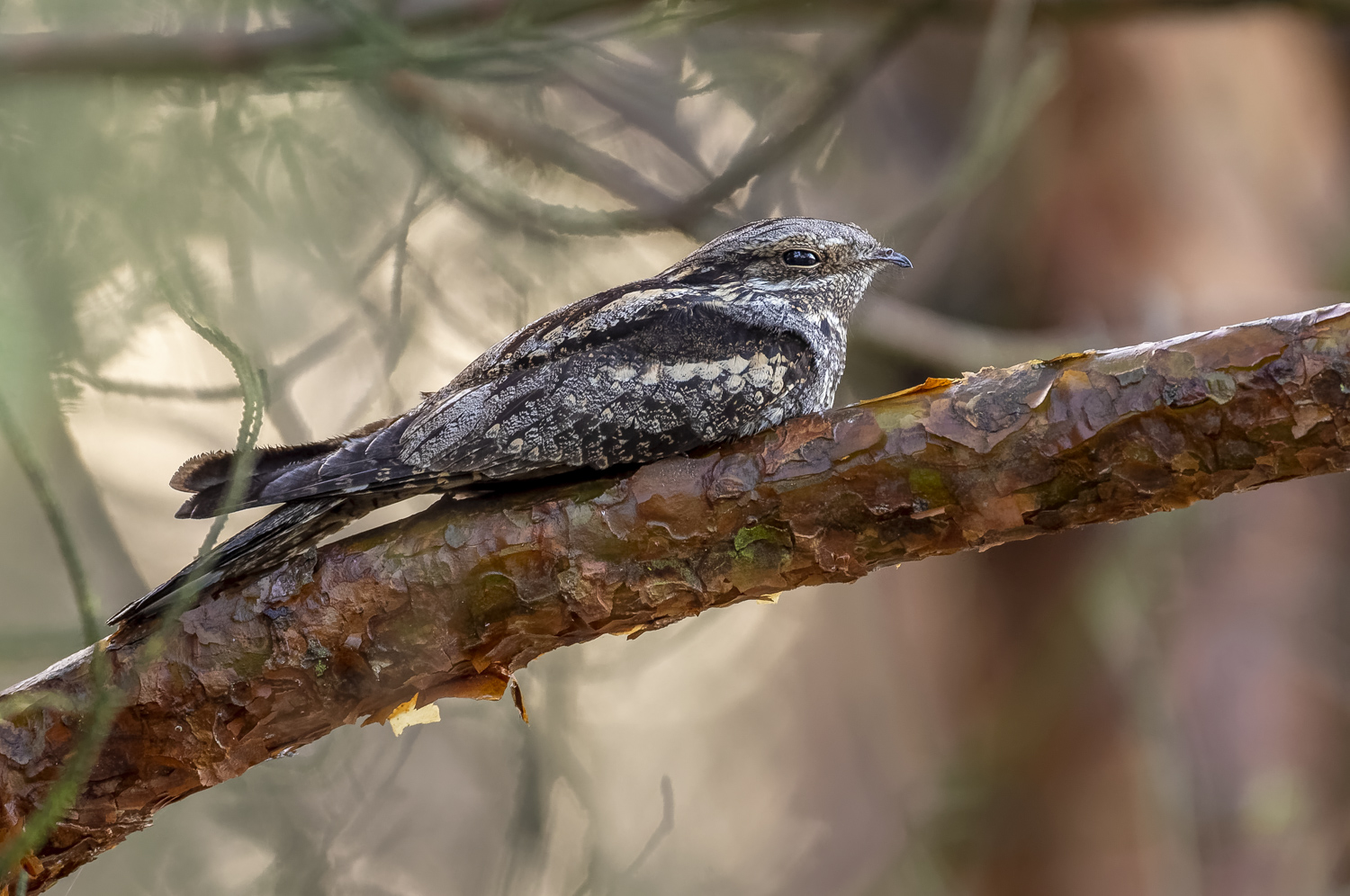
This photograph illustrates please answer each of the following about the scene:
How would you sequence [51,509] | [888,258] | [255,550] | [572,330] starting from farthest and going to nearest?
[888,258] → [572,330] → [255,550] → [51,509]

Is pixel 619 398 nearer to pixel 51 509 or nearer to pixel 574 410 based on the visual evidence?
pixel 574 410

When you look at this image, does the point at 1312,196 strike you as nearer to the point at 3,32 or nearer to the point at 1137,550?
the point at 1137,550

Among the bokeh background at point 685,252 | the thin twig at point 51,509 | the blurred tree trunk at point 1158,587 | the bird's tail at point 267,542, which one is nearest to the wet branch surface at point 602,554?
the bird's tail at point 267,542

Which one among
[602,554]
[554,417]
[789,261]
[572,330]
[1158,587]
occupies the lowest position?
[602,554]

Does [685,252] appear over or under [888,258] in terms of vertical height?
over

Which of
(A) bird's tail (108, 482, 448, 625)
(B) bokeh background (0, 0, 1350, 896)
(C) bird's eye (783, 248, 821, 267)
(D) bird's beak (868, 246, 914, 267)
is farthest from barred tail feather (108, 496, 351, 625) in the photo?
(D) bird's beak (868, 246, 914, 267)

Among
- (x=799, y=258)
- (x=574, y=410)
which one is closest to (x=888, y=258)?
(x=799, y=258)

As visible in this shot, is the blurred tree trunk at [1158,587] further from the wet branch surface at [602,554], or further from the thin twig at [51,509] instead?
the thin twig at [51,509]
